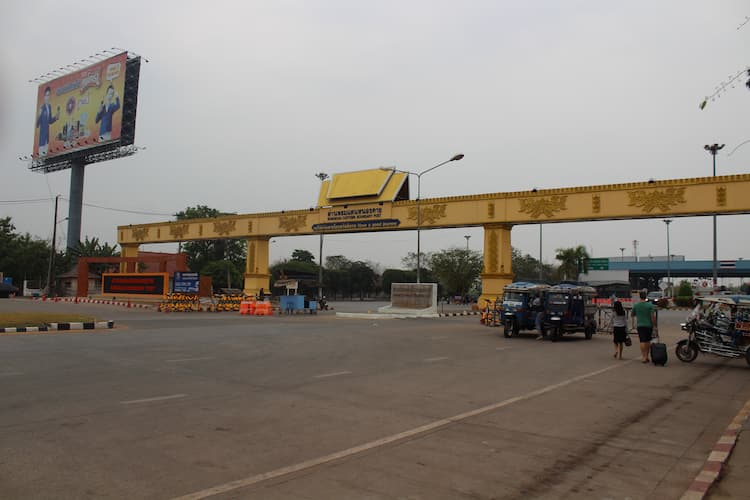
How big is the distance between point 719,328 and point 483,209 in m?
24.9

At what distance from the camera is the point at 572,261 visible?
69.0 meters

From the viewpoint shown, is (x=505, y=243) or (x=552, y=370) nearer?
(x=552, y=370)

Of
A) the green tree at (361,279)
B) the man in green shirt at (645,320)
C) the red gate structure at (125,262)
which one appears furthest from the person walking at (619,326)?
the green tree at (361,279)

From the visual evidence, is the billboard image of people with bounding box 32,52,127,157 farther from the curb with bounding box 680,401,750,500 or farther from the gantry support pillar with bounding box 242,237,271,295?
the curb with bounding box 680,401,750,500

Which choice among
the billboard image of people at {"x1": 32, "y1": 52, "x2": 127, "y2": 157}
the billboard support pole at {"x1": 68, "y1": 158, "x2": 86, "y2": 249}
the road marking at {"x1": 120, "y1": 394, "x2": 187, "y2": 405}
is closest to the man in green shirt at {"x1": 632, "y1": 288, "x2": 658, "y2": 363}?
the road marking at {"x1": 120, "y1": 394, "x2": 187, "y2": 405}

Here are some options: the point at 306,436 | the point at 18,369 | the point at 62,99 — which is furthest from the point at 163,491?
the point at 62,99

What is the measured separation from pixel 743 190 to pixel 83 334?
105ft

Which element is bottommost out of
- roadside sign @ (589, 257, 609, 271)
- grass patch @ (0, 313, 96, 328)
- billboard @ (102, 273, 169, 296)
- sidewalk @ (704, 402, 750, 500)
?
sidewalk @ (704, 402, 750, 500)

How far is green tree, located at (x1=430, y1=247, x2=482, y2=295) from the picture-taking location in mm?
72062

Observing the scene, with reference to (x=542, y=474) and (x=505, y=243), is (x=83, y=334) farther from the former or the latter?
(x=505, y=243)

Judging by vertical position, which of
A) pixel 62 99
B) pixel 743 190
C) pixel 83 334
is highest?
pixel 62 99

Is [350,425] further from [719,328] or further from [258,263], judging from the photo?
[258,263]

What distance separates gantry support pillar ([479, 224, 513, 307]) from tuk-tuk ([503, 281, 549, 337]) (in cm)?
1561

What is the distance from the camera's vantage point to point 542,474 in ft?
17.4
